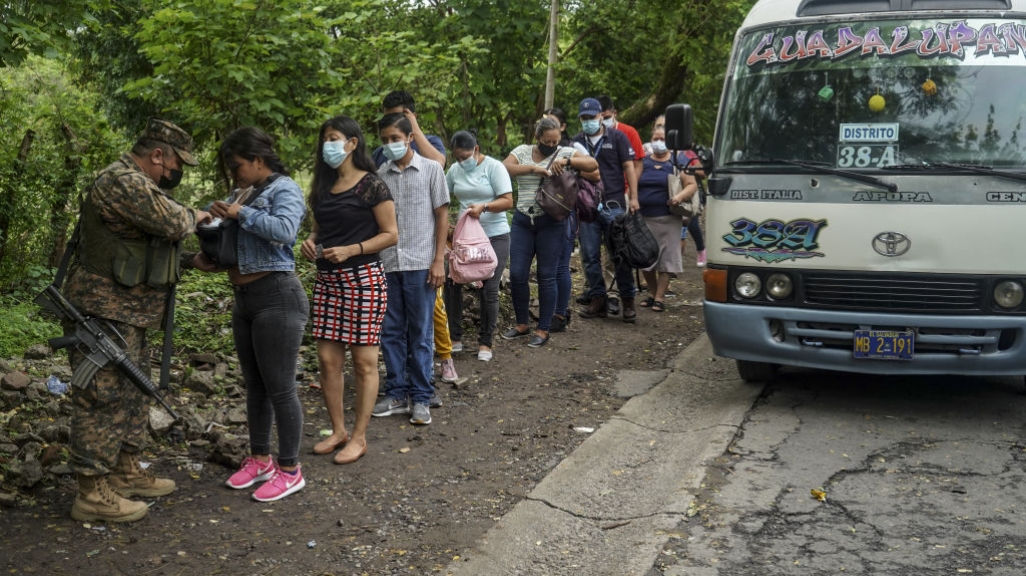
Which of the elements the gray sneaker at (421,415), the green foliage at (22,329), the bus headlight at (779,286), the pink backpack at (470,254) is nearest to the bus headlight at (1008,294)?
the bus headlight at (779,286)

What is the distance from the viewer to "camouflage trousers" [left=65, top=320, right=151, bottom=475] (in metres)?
4.86

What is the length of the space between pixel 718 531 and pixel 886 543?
725 mm

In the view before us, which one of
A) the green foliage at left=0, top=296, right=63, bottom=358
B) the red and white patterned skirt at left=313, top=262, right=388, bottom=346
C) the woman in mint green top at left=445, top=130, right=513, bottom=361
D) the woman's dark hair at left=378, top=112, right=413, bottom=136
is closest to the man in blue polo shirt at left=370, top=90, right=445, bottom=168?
the woman's dark hair at left=378, top=112, right=413, bottom=136

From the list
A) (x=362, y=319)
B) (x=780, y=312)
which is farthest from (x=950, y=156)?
(x=362, y=319)

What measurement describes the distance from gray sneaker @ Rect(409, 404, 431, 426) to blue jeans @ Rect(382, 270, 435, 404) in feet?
0.12

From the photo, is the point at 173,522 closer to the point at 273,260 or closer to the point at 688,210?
the point at 273,260

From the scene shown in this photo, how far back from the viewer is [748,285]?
267 inches

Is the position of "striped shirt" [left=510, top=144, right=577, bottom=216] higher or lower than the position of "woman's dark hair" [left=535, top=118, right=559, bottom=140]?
Result: lower

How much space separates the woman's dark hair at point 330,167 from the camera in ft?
18.5

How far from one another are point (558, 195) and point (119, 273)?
4.31 m

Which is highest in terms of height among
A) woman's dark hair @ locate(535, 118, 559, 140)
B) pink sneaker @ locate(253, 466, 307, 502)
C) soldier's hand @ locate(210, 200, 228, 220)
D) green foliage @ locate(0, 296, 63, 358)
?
woman's dark hair @ locate(535, 118, 559, 140)

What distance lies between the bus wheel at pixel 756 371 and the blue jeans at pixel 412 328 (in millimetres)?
2238

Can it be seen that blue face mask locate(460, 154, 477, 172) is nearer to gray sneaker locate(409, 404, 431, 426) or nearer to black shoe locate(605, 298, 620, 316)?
gray sneaker locate(409, 404, 431, 426)

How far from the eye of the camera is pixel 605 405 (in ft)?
24.2
